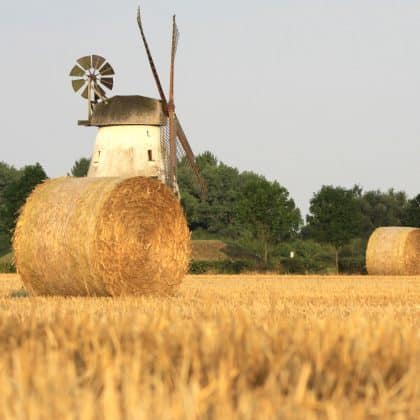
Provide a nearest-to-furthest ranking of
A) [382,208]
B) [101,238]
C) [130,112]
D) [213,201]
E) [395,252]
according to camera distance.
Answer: [101,238] → [395,252] → [130,112] → [213,201] → [382,208]

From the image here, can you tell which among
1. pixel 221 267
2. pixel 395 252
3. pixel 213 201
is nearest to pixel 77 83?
pixel 221 267

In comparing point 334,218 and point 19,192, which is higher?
point 19,192

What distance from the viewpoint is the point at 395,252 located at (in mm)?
36188

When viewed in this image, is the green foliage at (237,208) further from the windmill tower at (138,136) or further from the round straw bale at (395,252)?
the round straw bale at (395,252)

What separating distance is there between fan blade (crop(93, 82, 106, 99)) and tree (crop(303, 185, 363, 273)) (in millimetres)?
12859

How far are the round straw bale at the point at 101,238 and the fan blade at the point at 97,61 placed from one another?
114 feet

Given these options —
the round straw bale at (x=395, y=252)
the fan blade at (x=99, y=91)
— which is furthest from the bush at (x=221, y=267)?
the fan blade at (x=99, y=91)

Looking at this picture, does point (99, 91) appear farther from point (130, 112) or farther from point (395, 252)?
point (395, 252)

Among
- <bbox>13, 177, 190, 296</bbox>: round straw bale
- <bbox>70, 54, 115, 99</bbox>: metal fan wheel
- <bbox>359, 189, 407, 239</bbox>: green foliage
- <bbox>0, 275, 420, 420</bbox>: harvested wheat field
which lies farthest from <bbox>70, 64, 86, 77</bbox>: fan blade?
<bbox>0, 275, 420, 420</bbox>: harvested wheat field

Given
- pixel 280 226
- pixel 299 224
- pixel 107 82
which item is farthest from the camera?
pixel 299 224

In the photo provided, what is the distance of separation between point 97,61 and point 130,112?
16.8 feet

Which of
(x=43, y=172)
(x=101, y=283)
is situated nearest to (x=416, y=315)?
(x=101, y=283)

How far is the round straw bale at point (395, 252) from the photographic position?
36031 millimetres

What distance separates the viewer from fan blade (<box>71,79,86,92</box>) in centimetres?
5201
